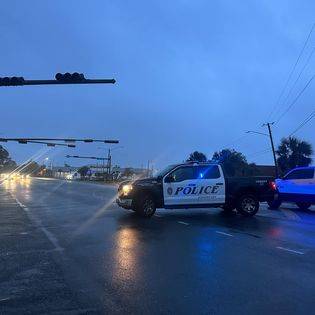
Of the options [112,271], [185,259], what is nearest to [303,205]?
[185,259]

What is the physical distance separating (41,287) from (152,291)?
1.66 meters

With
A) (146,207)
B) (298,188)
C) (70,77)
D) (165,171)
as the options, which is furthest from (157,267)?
(298,188)

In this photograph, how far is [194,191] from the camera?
66.6 ft

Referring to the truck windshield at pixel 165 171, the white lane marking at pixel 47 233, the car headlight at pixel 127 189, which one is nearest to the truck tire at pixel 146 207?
the car headlight at pixel 127 189

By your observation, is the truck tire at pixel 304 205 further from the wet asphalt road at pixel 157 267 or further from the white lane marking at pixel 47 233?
the white lane marking at pixel 47 233

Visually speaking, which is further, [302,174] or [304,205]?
[304,205]

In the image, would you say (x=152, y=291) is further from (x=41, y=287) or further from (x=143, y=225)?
(x=143, y=225)

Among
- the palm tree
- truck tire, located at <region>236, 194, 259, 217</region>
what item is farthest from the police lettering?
the palm tree

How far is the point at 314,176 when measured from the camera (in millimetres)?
24781

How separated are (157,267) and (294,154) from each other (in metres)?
72.1

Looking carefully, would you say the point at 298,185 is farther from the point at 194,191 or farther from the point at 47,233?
the point at 47,233

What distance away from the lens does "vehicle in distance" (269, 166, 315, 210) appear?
24812 millimetres

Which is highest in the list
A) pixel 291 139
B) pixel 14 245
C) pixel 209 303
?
pixel 291 139

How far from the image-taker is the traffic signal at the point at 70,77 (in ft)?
77.9
